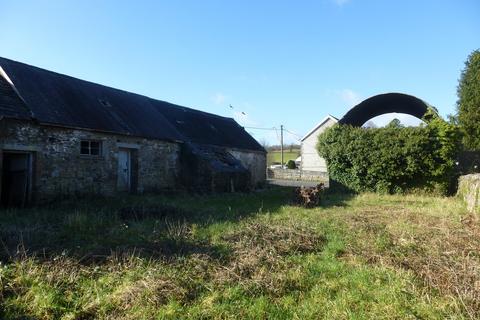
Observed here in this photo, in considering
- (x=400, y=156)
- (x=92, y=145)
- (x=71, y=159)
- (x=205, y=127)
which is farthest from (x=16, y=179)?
(x=400, y=156)

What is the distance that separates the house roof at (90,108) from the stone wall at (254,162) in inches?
28.8

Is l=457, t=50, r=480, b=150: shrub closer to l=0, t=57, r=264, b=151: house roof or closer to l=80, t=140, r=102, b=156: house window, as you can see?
l=0, t=57, r=264, b=151: house roof

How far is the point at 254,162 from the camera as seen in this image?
26641mm

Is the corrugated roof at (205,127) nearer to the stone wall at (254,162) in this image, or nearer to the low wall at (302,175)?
the stone wall at (254,162)

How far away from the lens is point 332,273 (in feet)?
17.9

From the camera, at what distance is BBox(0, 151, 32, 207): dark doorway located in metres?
12.3

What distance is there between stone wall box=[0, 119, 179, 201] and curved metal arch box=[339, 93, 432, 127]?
11.4 m

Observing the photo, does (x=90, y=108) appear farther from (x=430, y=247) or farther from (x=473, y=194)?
(x=473, y=194)

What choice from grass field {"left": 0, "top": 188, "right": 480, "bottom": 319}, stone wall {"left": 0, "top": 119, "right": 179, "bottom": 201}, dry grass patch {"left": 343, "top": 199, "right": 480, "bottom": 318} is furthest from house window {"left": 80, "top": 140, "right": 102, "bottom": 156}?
dry grass patch {"left": 343, "top": 199, "right": 480, "bottom": 318}

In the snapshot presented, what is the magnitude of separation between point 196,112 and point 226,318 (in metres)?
22.6

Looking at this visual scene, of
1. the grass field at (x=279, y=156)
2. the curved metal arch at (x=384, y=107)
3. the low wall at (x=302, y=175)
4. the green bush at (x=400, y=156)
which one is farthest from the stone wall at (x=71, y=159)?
the grass field at (x=279, y=156)

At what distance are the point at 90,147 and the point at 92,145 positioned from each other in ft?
0.44

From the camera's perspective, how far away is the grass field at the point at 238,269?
4355mm

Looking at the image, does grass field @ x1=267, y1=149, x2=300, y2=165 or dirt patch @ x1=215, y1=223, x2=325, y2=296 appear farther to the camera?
grass field @ x1=267, y1=149, x2=300, y2=165
